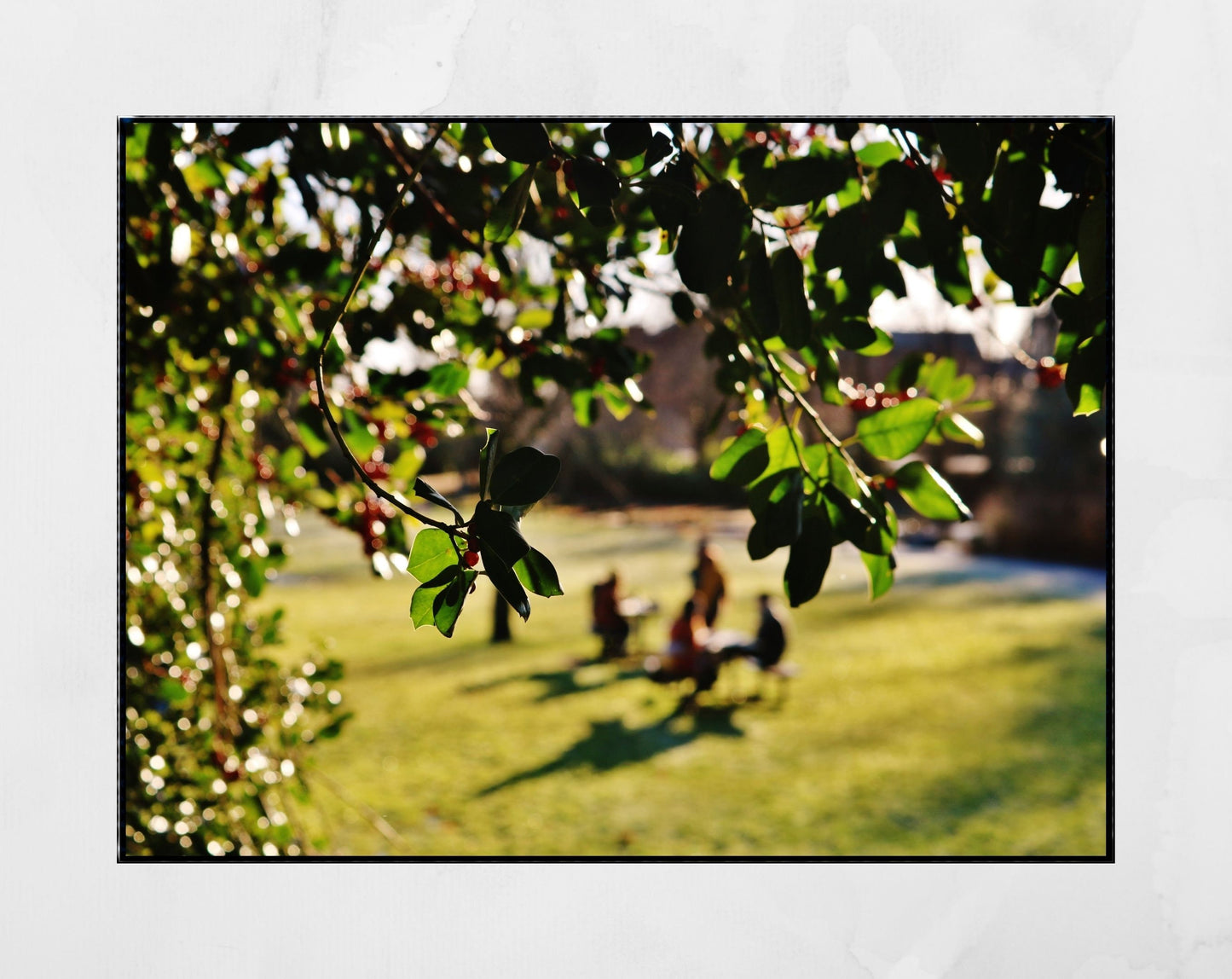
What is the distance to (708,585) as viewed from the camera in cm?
631

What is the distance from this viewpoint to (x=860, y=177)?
771 millimetres

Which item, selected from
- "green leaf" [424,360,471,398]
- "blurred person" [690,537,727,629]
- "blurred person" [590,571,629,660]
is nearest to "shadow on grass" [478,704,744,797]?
"blurred person" [690,537,727,629]

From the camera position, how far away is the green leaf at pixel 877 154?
0.86 metres

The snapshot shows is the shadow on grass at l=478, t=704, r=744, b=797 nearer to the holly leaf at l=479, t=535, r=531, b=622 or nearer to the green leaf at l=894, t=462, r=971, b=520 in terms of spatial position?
the green leaf at l=894, t=462, r=971, b=520

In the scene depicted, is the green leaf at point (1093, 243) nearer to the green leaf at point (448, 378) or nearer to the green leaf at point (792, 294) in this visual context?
the green leaf at point (792, 294)

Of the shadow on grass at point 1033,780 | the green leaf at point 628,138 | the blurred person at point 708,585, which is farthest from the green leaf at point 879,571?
the blurred person at point 708,585

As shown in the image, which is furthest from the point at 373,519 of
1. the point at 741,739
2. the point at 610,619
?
the point at 610,619

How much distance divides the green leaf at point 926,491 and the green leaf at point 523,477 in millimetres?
313

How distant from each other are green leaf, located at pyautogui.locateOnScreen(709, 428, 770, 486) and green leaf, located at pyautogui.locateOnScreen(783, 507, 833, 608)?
0.07m

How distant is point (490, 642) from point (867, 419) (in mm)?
6785

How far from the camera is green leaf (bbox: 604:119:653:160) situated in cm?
69

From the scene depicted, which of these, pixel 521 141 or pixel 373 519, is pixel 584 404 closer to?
pixel 373 519
